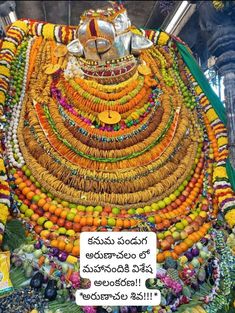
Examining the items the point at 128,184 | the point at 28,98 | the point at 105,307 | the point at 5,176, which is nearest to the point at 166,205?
the point at 128,184

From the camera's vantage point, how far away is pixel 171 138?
2.58 m

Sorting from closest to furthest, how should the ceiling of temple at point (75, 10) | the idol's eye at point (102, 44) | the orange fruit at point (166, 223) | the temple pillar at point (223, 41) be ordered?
the orange fruit at point (166, 223) → the idol's eye at point (102, 44) → the temple pillar at point (223, 41) → the ceiling of temple at point (75, 10)

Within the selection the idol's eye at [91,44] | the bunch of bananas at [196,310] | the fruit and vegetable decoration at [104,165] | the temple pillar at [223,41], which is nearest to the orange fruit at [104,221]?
the fruit and vegetable decoration at [104,165]

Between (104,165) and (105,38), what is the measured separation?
2.25 ft

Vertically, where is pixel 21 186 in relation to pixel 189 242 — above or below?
above

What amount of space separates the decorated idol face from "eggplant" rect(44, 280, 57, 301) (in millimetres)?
Answer: 1243

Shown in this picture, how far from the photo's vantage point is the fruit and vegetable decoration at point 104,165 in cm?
198

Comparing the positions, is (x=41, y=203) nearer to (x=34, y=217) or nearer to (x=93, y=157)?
(x=34, y=217)

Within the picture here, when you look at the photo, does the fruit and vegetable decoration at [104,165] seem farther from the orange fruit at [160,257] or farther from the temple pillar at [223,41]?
the temple pillar at [223,41]

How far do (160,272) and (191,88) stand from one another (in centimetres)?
139

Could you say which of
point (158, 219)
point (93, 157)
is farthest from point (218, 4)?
point (158, 219)

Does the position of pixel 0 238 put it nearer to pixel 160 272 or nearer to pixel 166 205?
pixel 160 272

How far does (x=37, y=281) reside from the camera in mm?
1886

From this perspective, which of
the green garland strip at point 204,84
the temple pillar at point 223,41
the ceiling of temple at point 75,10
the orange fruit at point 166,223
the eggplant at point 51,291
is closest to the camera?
the eggplant at point 51,291
